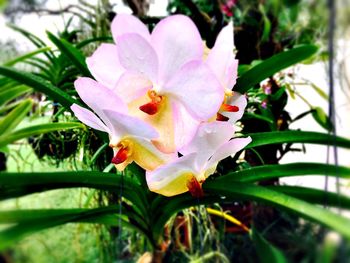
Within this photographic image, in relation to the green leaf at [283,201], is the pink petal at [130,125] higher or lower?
higher

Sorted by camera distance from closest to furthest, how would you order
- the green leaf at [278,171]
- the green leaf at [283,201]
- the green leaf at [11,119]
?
the green leaf at [283,201] → the green leaf at [278,171] → the green leaf at [11,119]

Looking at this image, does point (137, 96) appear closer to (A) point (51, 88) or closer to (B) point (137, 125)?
(B) point (137, 125)

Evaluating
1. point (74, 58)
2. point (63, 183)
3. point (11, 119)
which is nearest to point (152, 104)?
point (63, 183)

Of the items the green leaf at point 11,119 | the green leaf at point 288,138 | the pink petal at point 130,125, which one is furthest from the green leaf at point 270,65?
the green leaf at point 11,119

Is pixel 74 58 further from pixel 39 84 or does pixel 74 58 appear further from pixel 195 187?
pixel 195 187

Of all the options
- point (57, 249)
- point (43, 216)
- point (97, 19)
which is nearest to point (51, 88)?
point (43, 216)

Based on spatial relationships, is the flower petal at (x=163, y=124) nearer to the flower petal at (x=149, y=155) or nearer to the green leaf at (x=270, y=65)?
the flower petal at (x=149, y=155)

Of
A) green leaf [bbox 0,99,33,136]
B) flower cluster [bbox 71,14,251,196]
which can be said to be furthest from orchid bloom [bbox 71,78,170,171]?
green leaf [bbox 0,99,33,136]
